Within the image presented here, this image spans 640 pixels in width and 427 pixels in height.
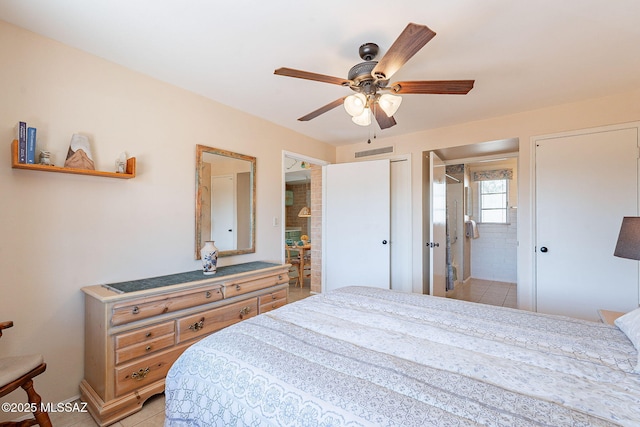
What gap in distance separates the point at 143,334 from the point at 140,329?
0.04 m

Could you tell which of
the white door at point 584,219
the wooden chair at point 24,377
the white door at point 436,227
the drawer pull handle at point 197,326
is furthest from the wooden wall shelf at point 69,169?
the white door at point 584,219

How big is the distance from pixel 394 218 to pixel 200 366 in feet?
10.7

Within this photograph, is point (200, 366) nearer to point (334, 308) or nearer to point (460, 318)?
point (334, 308)

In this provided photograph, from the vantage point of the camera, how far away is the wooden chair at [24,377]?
4.34ft

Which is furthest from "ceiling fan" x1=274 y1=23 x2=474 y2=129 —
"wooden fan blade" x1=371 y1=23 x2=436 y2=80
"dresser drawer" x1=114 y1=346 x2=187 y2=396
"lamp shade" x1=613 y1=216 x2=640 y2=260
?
"dresser drawer" x1=114 y1=346 x2=187 y2=396

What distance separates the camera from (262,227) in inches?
127

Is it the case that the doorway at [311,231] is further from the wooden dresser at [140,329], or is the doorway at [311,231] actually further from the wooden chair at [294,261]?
the wooden dresser at [140,329]

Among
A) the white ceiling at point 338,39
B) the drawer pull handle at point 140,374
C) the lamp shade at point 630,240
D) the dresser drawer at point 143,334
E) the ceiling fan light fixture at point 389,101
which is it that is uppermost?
the white ceiling at point 338,39

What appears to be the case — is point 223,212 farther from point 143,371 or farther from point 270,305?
point 143,371

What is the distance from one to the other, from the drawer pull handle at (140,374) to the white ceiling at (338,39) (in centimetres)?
213

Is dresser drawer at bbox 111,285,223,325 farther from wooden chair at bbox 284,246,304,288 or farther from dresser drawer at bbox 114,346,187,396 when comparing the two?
wooden chair at bbox 284,246,304,288

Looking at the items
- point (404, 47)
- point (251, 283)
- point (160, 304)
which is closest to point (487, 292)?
point (251, 283)

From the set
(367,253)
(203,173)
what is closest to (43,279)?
(203,173)

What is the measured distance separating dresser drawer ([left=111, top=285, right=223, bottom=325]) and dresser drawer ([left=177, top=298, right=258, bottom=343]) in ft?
Answer: 0.33
